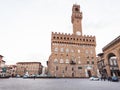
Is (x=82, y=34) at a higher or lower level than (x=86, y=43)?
higher

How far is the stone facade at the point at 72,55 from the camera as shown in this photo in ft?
201

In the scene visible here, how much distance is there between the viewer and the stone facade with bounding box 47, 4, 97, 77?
201 ft

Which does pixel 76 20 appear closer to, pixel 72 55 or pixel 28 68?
pixel 72 55

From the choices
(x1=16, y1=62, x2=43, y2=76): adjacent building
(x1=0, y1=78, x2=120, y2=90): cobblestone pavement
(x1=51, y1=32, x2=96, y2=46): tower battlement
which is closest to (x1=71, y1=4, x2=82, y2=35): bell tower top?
(x1=51, y1=32, x2=96, y2=46): tower battlement

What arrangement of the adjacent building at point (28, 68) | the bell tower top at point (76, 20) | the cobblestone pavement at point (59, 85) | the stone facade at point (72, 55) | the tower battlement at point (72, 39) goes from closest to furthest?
the cobblestone pavement at point (59, 85) → the stone facade at point (72, 55) → the tower battlement at point (72, 39) → the bell tower top at point (76, 20) → the adjacent building at point (28, 68)

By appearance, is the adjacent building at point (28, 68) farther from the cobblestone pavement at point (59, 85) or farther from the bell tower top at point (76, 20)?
the cobblestone pavement at point (59, 85)

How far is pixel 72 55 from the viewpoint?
210 ft

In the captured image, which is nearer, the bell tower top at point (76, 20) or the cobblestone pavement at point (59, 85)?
the cobblestone pavement at point (59, 85)

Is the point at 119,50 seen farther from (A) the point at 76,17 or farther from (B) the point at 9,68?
(B) the point at 9,68

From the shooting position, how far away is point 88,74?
6419 cm

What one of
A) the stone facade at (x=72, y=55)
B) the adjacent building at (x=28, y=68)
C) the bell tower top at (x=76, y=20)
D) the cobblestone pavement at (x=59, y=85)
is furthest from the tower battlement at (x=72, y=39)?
the adjacent building at (x=28, y=68)

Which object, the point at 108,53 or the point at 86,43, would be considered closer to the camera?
the point at 108,53

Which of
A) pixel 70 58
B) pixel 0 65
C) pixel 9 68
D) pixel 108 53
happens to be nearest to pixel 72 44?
pixel 70 58

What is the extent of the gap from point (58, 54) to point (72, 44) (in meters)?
7.98
